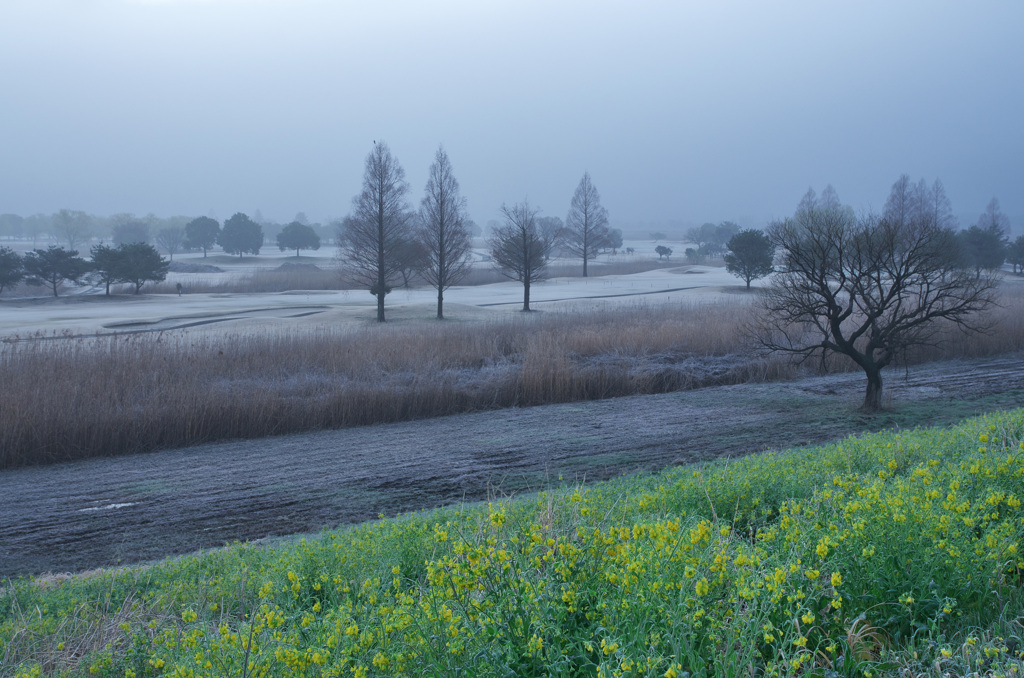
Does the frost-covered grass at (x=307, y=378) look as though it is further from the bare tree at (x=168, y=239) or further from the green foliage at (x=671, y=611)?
the bare tree at (x=168, y=239)

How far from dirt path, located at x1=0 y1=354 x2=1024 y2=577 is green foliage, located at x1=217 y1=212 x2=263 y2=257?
87.0 metres

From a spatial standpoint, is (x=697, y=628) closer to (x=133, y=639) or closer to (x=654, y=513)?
(x=654, y=513)

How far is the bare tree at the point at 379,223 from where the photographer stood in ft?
115

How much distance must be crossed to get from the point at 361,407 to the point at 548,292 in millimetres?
37277

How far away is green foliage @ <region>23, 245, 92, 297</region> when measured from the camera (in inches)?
1762

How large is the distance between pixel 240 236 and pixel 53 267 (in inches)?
2049

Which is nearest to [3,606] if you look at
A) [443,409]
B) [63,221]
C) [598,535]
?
[598,535]

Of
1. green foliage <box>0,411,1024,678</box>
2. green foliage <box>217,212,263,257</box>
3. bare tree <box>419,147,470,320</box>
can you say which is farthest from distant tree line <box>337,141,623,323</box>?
green foliage <box>217,212,263,257</box>

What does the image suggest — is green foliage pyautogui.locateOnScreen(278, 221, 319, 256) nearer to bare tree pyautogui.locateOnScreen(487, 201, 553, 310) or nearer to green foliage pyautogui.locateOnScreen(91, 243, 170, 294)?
green foliage pyautogui.locateOnScreen(91, 243, 170, 294)

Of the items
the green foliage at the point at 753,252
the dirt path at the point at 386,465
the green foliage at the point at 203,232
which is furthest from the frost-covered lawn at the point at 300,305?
the green foliage at the point at 203,232

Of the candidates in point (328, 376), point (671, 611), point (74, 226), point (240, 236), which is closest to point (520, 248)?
point (328, 376)

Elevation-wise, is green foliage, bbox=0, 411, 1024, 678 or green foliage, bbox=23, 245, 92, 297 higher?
green foliage, bbox=23, 245, 92, 297

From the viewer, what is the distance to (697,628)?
3.50 m

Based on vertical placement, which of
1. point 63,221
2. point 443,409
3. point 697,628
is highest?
point 63,221
